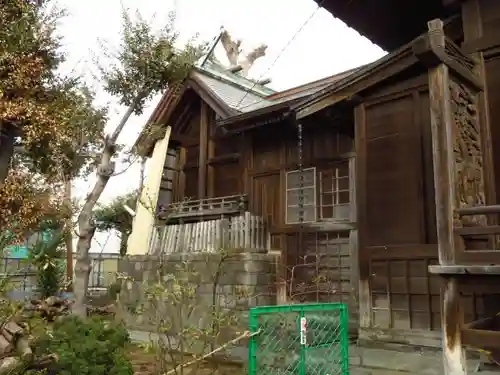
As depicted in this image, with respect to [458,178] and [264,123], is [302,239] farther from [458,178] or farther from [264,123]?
[458,178]

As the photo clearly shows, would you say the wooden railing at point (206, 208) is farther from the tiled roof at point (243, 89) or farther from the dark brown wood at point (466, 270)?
the dark brown wood at point (466, 270)

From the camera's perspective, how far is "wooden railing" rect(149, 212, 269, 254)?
1261 centimetres

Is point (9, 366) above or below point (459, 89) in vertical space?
below

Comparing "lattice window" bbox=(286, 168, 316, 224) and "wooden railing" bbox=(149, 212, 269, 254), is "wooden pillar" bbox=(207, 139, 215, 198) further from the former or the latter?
"lattice window" bbox=(286, 168, 316, 224)

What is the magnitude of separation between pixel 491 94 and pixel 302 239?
6211 mm

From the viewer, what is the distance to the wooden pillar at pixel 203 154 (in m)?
15.3

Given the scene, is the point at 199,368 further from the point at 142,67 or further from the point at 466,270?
the point at 142,67

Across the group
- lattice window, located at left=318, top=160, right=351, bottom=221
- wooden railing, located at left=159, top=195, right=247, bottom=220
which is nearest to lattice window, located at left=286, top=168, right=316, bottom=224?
lattice window, located at left=318, top=160, right=351, bottom=221

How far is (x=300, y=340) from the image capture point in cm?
591

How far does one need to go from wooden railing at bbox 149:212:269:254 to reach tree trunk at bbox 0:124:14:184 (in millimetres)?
5317

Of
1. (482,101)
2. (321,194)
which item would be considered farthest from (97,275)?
(482,101)

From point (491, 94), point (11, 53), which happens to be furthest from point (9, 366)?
point (11, 53)

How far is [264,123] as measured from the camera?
1306cm

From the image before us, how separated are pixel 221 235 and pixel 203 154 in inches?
153
